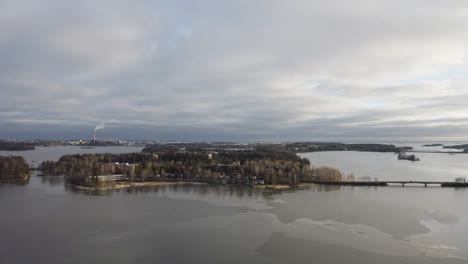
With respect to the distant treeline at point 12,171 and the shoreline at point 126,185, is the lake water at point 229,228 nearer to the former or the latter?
the shoreline at point 126,185

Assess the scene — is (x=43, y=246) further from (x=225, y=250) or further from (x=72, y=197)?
(x=72, y=197)

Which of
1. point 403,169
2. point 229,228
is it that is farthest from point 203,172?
point 403,169

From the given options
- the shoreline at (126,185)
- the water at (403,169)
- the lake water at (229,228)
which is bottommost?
the shoreline at (126,185)

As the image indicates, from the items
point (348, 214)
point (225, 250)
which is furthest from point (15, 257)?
point (348, 214)

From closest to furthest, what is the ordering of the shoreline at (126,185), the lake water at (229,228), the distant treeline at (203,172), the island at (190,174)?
the lake water at (229,228)
the shoreline at (126,185)
the island at (190,174)
the distant treeline at (203,172)

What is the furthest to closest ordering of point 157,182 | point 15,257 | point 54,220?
1. point 157,182
2. point 54,220
3. point 15,257

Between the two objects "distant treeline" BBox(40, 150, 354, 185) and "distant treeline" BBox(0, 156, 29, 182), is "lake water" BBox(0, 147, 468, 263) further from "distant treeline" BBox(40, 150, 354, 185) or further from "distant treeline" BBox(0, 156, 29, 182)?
"distant treeline" BBox(0, 156, 29, 182)

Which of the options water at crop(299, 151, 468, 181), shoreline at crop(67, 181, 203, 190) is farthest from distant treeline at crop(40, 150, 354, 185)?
water at crop(299, 151, 468, 181)

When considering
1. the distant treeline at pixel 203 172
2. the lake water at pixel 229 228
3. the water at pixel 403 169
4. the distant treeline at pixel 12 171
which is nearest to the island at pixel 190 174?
the distant treeline at pixel 203 172
